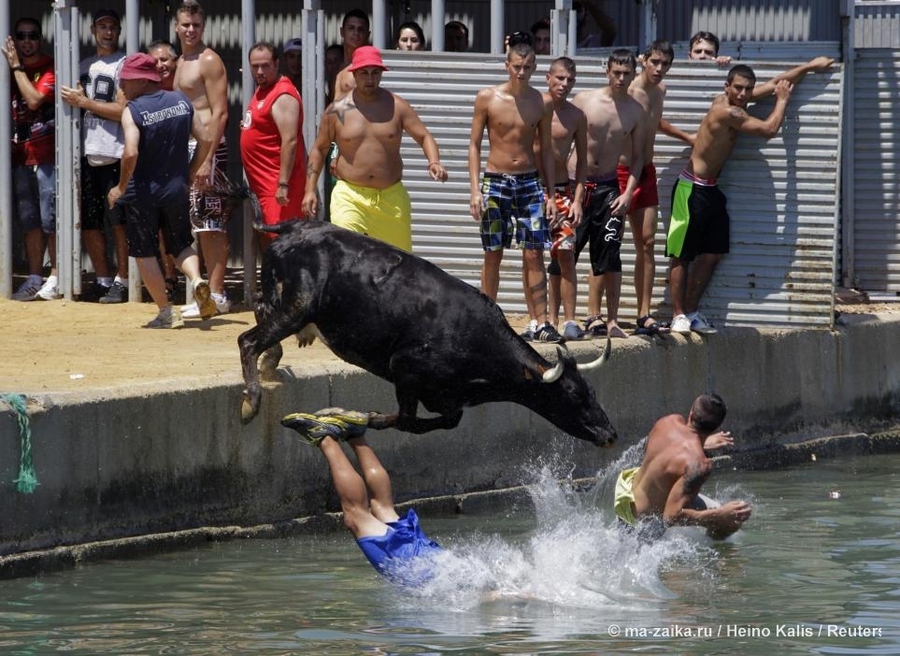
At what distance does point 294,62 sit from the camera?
1520cm

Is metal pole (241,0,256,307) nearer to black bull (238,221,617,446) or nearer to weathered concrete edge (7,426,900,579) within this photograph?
weathered concrete edge (7,426,900,579)

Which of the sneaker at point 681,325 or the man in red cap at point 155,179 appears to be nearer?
the man in red cap at point 155,179

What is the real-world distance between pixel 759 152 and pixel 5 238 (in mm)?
6431

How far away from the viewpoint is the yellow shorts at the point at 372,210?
12.4 metres

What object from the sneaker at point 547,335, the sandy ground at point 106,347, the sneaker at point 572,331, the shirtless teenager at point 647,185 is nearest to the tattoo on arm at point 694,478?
the sneaker at point 547,335

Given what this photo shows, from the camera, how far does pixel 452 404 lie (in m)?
10.0

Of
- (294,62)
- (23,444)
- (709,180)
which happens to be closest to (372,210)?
(709,180)

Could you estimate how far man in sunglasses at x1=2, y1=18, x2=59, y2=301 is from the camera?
15000 millimetres

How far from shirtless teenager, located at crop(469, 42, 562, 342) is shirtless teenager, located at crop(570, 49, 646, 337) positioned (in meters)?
0.55

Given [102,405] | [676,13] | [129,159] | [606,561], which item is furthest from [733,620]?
[676,13]

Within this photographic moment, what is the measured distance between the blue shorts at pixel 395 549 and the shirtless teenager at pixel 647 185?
4.49 m

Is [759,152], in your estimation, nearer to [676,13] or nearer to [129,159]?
[676,13]

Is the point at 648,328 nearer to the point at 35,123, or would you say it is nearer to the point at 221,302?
the point at 221,302

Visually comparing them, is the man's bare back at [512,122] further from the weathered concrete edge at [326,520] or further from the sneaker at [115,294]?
the sneaker at [115,294]
